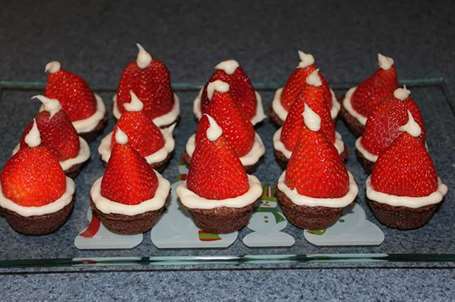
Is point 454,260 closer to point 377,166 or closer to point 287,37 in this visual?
→ point 377,166

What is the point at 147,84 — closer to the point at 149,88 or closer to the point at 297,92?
the point at 149,88

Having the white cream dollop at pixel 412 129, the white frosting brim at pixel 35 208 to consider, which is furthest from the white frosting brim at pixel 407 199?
the white frosting brim at pixel 35 208

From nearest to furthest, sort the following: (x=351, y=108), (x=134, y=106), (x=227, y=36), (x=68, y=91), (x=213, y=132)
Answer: (x=213, y=132), (x=134, y=106), (x=68, y=91), (x=351, y=108), (x=227, y=36)

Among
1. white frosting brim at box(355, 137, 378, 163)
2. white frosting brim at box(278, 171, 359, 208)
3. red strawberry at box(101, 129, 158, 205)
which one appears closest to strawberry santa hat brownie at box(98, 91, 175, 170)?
red strawberry at box(101, 129, 158, 205)

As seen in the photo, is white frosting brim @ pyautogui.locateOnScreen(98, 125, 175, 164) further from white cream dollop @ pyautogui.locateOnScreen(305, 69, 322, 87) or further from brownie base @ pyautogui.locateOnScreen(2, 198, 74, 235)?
white cream dollop @ pyautogui.locateOnScreen(305, 69, 322, 87)

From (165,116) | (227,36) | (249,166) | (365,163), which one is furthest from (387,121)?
(227,36)

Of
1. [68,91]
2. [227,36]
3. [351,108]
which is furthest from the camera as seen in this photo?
[227,36]

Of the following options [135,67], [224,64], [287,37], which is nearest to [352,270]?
[224,64]
